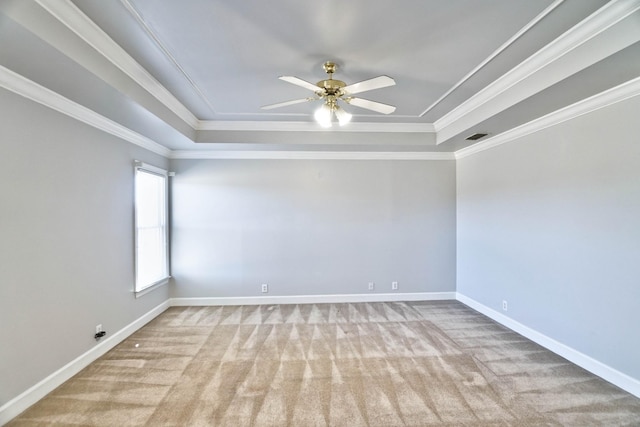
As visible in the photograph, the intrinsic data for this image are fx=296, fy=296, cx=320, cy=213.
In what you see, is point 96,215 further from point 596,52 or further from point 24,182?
point 596,52

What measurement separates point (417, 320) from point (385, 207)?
187 cm

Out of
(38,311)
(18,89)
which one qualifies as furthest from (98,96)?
(38,311)

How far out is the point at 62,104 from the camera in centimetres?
264

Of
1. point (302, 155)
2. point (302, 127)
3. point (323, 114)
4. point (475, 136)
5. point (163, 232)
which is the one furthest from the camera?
point (302, 155)

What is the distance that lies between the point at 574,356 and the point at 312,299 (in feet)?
11.0

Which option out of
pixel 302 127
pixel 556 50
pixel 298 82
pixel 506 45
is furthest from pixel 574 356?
pixel 302 127

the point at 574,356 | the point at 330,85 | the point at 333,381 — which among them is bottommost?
the point at 333,381

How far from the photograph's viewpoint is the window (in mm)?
3996

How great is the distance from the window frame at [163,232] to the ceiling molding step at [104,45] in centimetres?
113

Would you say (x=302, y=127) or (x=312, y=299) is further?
(x=312, y=299)

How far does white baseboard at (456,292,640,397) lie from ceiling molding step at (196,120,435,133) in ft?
9.33

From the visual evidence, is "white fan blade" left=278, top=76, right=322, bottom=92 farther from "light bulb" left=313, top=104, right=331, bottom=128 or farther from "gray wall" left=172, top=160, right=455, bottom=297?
"gray wall" left=172, top=160, right=455, bottom=297

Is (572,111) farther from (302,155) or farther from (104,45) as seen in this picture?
(104,45)

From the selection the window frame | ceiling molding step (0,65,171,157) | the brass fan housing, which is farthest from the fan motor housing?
the window frame
